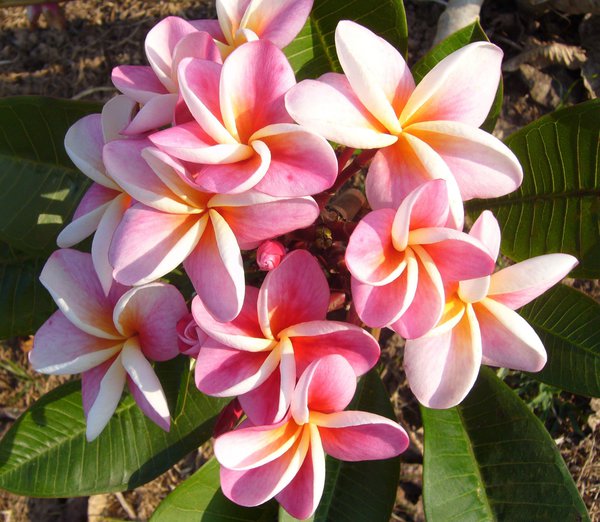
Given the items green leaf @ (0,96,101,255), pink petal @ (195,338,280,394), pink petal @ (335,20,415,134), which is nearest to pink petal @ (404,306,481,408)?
pink petal @ (195,338,280,394)

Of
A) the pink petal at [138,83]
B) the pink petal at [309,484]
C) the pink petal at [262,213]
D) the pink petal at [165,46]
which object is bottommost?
the pink petal at [309,484]

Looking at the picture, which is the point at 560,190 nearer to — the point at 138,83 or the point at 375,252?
the point at 375,252

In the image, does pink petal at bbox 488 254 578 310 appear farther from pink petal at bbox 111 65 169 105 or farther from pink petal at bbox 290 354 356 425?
pink petal at bbox 111 65 169 105

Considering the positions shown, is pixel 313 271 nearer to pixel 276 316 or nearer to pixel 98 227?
pixel 276 316

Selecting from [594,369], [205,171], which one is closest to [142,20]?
[205,171]

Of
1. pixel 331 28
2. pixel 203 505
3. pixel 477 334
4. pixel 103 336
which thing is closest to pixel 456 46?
pixel 331 28

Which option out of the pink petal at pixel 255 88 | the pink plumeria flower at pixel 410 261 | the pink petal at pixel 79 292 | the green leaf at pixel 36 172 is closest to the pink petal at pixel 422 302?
the pink plumeria flower at pixel 410 261

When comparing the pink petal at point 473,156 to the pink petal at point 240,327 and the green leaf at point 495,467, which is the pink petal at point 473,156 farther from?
the green leaf at point 495,467
